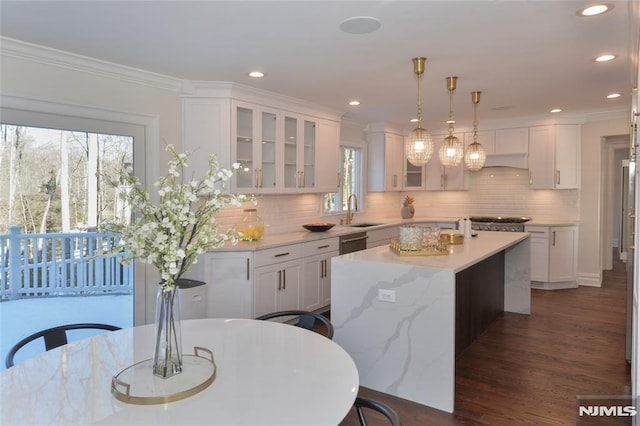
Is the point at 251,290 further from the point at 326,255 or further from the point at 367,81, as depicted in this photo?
the point at 367,81

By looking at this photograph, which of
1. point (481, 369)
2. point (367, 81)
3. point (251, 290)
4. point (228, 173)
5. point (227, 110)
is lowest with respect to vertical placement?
point (481, 369)

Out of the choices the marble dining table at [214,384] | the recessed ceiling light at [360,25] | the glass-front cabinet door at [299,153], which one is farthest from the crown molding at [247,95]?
the marble dining table at [214,384]

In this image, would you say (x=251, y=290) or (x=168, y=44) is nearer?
(x=168, y=44)

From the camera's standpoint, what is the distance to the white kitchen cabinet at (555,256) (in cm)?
598

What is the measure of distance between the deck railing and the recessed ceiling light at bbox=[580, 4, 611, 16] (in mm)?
3383

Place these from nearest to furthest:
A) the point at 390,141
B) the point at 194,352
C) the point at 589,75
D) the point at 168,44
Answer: the point at 194,352
the point at 168,44
the point at 589,75
the point at 390,141

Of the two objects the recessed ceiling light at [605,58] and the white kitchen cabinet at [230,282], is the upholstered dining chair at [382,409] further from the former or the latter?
the recessed ceiling light at [605,58]

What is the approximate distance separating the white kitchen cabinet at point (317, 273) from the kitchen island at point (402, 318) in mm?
1227

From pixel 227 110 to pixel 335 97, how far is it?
1.25 metres

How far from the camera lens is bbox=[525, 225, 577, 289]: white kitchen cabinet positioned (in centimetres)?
598

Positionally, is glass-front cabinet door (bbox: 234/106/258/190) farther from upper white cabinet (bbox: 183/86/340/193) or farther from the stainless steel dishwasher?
the stainless steel dishwasher

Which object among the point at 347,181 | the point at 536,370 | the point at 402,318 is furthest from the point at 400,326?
the point at 347,181

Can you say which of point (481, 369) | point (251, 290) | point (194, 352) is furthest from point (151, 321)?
point (481, 369)

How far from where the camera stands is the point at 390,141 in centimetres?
674
